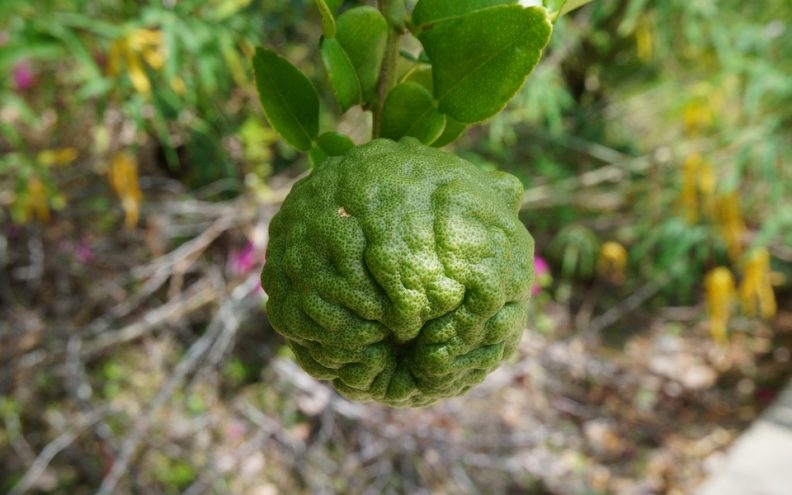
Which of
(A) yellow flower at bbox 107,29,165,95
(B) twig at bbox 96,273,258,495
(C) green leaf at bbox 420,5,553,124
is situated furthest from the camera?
(B) twig at bbox 96,273,258,495

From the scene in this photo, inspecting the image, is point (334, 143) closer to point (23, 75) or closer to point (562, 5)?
point (562, 5)

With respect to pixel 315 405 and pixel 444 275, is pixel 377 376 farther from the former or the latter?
pixel 315 405

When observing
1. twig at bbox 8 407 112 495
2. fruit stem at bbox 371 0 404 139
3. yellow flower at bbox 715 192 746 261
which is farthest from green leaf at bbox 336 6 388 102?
yellow flower at bbox 715 192 746 261

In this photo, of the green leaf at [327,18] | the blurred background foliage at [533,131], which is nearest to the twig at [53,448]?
the blurred background foliage at [533,131]

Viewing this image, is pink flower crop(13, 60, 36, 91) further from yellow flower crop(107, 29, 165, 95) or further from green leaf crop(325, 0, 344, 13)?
green leaf crop(325, 0, 344, 13)

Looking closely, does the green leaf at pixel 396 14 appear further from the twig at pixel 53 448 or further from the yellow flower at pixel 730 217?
the yellow flower at pixel 730 217

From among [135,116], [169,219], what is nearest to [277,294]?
[135,116]
